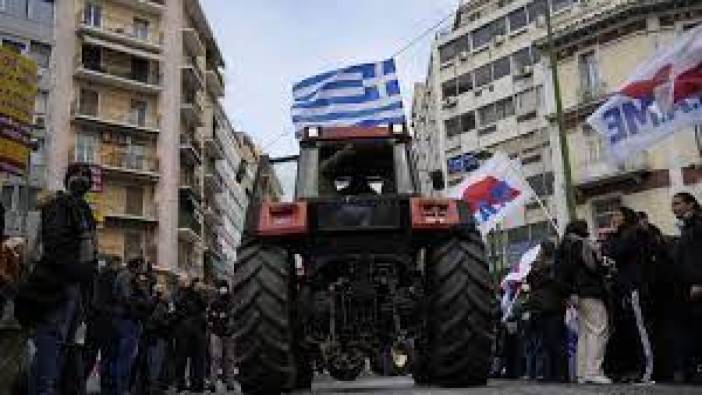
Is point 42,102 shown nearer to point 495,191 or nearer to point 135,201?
point 135,201

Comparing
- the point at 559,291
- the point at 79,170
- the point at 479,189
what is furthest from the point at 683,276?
the point at 479,189

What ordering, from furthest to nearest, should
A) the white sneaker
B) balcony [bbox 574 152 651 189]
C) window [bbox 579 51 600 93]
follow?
1. window [bbox 579 51 600 93]
2. balcony [bbox 574 152 651 189]
3. the white sneaker

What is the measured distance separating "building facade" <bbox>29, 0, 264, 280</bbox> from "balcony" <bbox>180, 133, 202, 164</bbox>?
76mm

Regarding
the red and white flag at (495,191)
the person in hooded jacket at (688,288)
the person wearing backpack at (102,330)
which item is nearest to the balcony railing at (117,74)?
the red and white flag at (495,191)

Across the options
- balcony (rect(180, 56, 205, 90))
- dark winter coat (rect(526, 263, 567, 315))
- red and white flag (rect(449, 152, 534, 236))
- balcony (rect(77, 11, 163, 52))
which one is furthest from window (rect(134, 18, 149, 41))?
dark winter coat (rect(526, 263, 567, 315))

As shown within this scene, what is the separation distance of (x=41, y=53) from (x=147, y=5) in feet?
22.5

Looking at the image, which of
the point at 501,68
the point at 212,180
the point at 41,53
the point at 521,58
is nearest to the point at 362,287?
the point at 521,58

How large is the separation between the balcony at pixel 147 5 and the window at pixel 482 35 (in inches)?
664

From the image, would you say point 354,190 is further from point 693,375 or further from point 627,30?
point 627,30

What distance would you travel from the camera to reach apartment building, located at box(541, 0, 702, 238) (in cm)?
3431

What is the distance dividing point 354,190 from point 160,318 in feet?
12.3

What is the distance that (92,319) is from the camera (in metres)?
9.16

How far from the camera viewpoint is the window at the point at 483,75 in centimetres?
4806

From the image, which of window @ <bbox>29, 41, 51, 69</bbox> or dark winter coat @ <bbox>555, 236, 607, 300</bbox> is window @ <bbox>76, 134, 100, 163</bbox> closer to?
window @ <bbox>29, 41, 51, 69</bbox>
